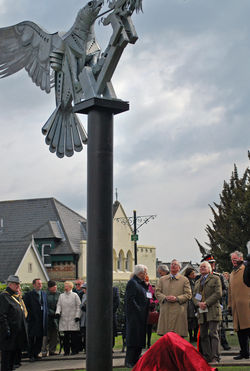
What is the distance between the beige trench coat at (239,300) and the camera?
1150 cm

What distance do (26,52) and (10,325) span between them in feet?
16.5

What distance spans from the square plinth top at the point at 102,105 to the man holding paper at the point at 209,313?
4.40 m

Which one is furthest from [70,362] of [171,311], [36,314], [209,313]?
[209,313]

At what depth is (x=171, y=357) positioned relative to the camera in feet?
19.6

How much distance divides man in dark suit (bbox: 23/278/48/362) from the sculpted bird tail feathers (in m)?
5.98

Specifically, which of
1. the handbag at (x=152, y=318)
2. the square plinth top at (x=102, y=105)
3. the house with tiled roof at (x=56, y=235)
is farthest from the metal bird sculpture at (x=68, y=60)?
the house with tiled roof at (x=56, y=235)

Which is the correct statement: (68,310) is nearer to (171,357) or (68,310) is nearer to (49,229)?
(171,357)

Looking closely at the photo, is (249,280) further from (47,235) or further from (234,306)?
(47,235)

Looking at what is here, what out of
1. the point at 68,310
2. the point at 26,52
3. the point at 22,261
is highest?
the point at 22,261

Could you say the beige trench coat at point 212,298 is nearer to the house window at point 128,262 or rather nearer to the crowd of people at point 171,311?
the crowd of people at point 171,311

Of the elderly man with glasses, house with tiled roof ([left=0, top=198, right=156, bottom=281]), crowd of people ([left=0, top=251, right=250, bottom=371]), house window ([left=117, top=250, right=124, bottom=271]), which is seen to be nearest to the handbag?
crowd of people ([left=0, top=251, right=250, bottom=371])

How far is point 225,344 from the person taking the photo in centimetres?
1322

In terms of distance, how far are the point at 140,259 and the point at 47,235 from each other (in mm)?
10287

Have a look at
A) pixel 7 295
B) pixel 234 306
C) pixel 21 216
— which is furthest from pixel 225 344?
pixel 21 216
